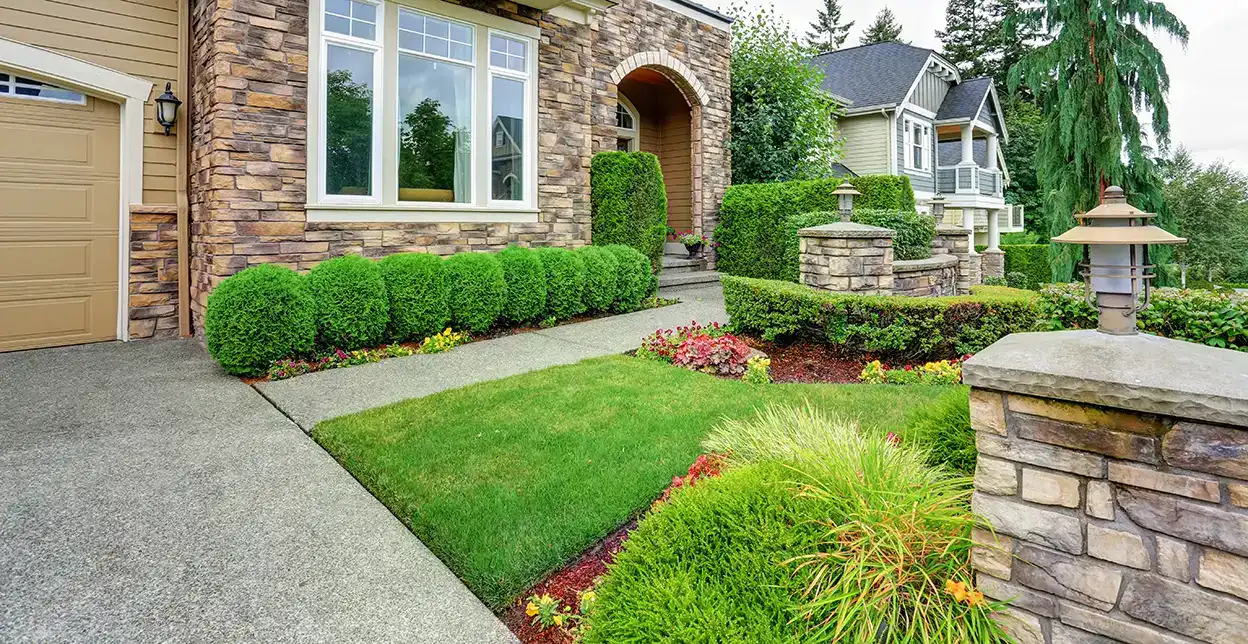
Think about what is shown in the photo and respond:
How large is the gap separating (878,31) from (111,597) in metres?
40.9

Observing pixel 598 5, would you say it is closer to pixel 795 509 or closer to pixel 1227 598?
pixel 795 509

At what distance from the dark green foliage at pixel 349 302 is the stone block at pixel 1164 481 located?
18.0 ft

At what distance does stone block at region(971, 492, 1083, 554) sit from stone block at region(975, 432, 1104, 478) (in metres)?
0.12

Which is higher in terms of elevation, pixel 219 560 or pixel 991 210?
pixel 991 210

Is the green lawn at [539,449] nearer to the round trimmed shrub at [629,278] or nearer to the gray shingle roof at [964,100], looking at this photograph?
the round trimmed shrub at [629,278]

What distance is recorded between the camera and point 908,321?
5402 mm

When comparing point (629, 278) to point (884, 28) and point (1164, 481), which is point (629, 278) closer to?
point (1164, 481)

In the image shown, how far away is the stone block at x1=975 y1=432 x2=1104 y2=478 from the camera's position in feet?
5.34

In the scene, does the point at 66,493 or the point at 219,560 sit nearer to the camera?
the point at 219,560

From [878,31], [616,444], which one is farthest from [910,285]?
[878,31]

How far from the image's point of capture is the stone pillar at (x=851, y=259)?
20.5ft

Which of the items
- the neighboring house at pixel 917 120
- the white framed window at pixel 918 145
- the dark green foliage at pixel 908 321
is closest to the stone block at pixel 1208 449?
the dark green foliage at pixel 908 321

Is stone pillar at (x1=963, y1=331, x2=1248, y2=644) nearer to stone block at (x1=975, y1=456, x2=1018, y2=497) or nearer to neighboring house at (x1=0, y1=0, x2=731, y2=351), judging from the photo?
stone block at (x1=975, y1=456, x2=1018, y2=497)

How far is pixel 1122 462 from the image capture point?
1593mm
